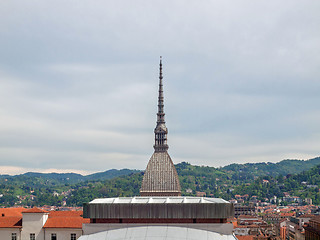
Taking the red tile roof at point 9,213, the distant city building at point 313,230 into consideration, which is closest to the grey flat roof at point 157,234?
the red tile roof at point 9,213

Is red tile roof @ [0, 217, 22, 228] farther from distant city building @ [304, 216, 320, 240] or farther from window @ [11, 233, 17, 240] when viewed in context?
distant city building @ [304, 216, 320, 240]

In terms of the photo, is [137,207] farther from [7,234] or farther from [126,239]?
[7,234]

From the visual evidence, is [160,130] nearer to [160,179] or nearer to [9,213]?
[160,179]

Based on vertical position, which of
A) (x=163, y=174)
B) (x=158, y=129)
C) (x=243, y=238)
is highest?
(x=158, y=129)

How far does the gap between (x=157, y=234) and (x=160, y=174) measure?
3177 inches

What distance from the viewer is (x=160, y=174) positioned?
158625 mm

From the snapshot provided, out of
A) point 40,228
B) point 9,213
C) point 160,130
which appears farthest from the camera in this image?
point 160,130

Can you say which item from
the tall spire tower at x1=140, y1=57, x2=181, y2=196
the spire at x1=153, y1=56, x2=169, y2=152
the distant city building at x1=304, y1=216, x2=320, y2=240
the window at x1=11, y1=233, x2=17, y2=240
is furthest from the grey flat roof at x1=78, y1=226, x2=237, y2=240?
the distant city building at x1=304, y1=216, x2=320, y2=240

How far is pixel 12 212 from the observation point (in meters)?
124

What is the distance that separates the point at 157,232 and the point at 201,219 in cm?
624

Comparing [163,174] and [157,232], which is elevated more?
[163,174]

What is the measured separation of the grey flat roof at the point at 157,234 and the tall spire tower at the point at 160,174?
246 feet

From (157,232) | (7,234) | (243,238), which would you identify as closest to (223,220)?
(157,232)

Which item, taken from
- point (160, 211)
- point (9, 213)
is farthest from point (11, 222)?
point (160, 211)
